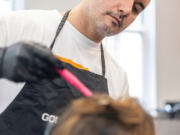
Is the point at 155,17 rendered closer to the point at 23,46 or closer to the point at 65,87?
the point at 65,87

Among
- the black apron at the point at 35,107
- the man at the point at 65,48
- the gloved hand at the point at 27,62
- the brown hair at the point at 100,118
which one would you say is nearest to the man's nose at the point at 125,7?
the man at the point at 65,48

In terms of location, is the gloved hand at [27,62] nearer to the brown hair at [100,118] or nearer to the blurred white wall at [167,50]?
the brown hair at [100,118]

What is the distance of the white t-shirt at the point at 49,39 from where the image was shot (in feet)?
5.16

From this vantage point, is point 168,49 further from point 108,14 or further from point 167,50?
point 108,14

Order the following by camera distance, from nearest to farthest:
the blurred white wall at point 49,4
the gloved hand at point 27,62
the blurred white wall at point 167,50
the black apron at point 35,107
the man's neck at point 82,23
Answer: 1. the gloved hand at point 27,62
2. the black apron at point 35,107
3. the man's neck at point 82,23
4. the blurred white wall at point 49,4
5. the blurred white wall at point 167,50

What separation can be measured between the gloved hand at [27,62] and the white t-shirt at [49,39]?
563 millimetres

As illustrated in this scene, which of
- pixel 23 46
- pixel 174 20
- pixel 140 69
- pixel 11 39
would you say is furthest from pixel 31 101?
pixel 174 20

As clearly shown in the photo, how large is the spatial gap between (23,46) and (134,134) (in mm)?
420

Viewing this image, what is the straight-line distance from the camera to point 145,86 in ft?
13.0

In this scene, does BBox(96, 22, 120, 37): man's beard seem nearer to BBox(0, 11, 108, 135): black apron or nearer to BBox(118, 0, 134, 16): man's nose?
BBox(118, 0, 134, 16): man's nose

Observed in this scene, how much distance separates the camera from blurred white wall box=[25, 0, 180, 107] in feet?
12.8

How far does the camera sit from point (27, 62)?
0.99 m

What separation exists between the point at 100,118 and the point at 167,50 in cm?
324

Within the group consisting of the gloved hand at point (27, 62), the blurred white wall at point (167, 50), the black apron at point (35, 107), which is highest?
the gloved hand at point (27, 62)
